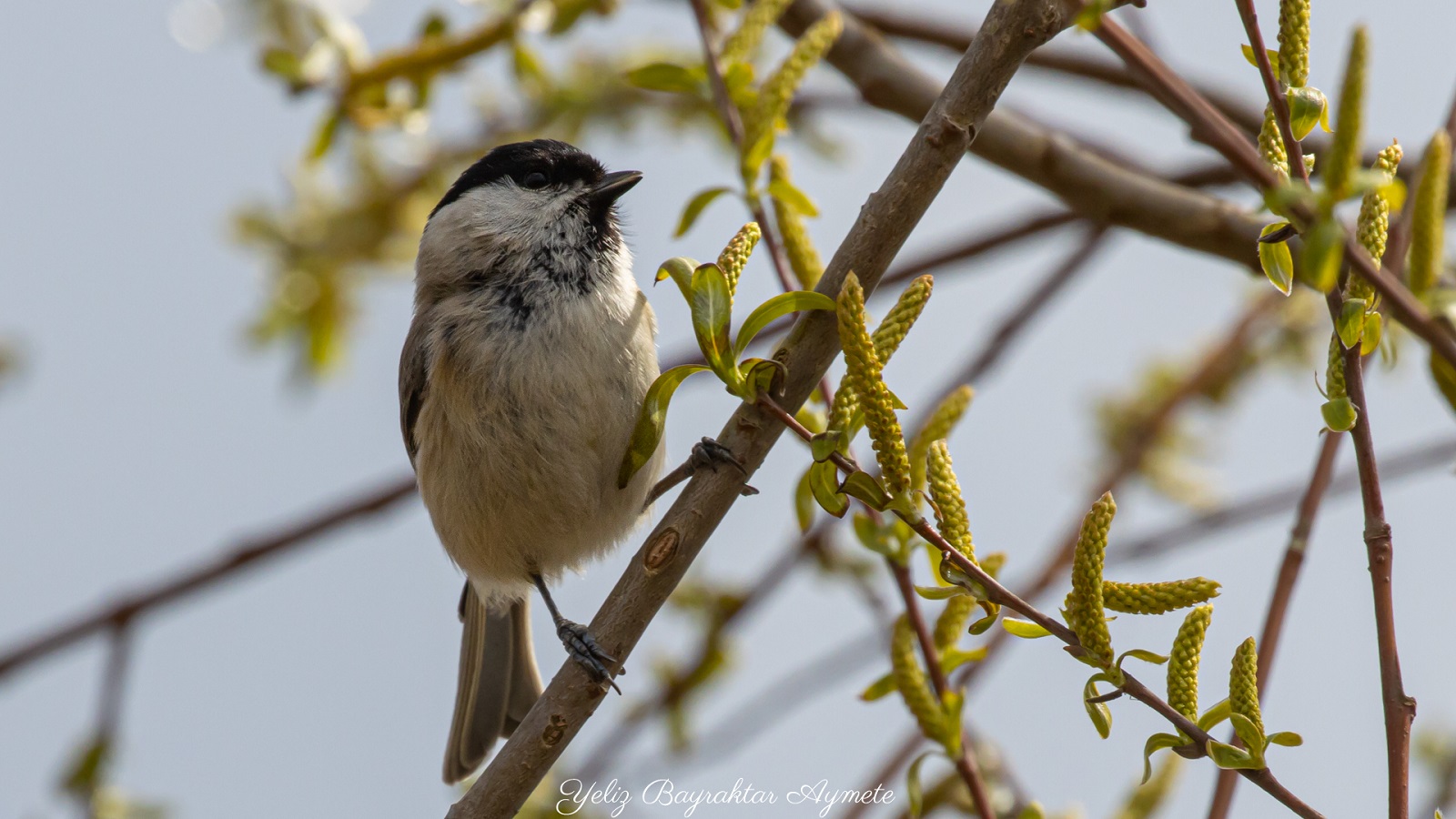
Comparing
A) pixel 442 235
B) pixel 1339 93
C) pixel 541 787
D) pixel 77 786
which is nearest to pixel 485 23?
pixel 442 235

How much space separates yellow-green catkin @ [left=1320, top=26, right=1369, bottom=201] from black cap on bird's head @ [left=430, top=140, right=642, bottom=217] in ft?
7.08

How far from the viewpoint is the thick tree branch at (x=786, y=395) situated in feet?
4.98

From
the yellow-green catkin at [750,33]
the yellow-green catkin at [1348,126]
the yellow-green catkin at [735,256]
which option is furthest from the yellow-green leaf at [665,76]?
the yellow-green catkin at [1348,126]

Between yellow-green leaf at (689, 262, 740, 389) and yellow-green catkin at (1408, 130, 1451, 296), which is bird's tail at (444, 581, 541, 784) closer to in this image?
yellow-green leaf at (689, 262, 740, 389)

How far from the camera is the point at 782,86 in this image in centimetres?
180

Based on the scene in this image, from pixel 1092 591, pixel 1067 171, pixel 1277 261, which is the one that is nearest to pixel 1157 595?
pixel 1092 591

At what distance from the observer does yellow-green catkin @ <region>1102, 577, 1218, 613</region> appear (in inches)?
47.3

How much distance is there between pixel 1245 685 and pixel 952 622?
60cm

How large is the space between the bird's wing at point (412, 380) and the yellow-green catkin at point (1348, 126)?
7.14 feet

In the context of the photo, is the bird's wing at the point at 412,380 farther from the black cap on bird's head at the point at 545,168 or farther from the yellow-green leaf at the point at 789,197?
the yellow-green leaf at the point at 789,197

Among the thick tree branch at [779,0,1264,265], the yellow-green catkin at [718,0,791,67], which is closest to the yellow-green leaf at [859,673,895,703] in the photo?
the yellow-green catkin at [718,0,791,67]

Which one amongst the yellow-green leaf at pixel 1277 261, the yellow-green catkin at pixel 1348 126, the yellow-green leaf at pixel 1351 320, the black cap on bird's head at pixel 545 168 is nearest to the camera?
the yellow-green catkin at pixel 1348 126

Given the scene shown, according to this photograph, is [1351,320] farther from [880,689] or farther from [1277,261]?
[880,689]

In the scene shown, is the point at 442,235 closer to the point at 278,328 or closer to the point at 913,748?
the point at 278,328
